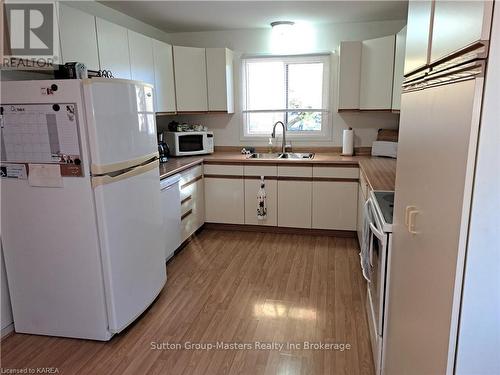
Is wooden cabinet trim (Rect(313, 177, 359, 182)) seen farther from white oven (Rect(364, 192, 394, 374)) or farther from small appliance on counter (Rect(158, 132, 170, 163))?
small appliance on counter (Rect(158, 132, 170, 163))

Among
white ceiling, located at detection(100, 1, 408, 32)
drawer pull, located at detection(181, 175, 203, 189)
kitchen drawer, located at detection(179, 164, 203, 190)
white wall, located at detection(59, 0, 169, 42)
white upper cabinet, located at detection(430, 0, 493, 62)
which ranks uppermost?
white ceiling, located at detection(100, 1, 408, 32)

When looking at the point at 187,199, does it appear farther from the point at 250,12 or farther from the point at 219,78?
the point at 250,12

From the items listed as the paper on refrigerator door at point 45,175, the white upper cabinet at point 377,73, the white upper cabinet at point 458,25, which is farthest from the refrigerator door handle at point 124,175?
the white upper cabinet at point 377,73

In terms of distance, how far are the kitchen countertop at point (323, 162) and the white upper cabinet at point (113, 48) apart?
36.7 inches

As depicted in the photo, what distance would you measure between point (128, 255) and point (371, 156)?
9.34 feet

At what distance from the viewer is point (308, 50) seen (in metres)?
4.06

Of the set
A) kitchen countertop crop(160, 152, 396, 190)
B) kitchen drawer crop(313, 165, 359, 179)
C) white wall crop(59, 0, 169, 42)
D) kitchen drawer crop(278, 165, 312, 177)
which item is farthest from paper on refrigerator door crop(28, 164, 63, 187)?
kitchen drawer crop(313, 165, 359, 179)

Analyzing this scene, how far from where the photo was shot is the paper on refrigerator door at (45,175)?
2.04 metres

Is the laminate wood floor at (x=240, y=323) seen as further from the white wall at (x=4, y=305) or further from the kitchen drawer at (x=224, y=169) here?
the kitchen drawer at (x=224, y=169)

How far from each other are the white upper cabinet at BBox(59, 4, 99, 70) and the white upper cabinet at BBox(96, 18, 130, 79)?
78mm

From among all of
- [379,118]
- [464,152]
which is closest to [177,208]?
[379,118]

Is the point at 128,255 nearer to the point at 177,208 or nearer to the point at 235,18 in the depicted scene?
the point at 177,208

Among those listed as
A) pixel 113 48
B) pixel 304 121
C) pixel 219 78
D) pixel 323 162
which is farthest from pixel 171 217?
pixel 304 121

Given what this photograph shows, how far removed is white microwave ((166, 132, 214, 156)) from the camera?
403cm
